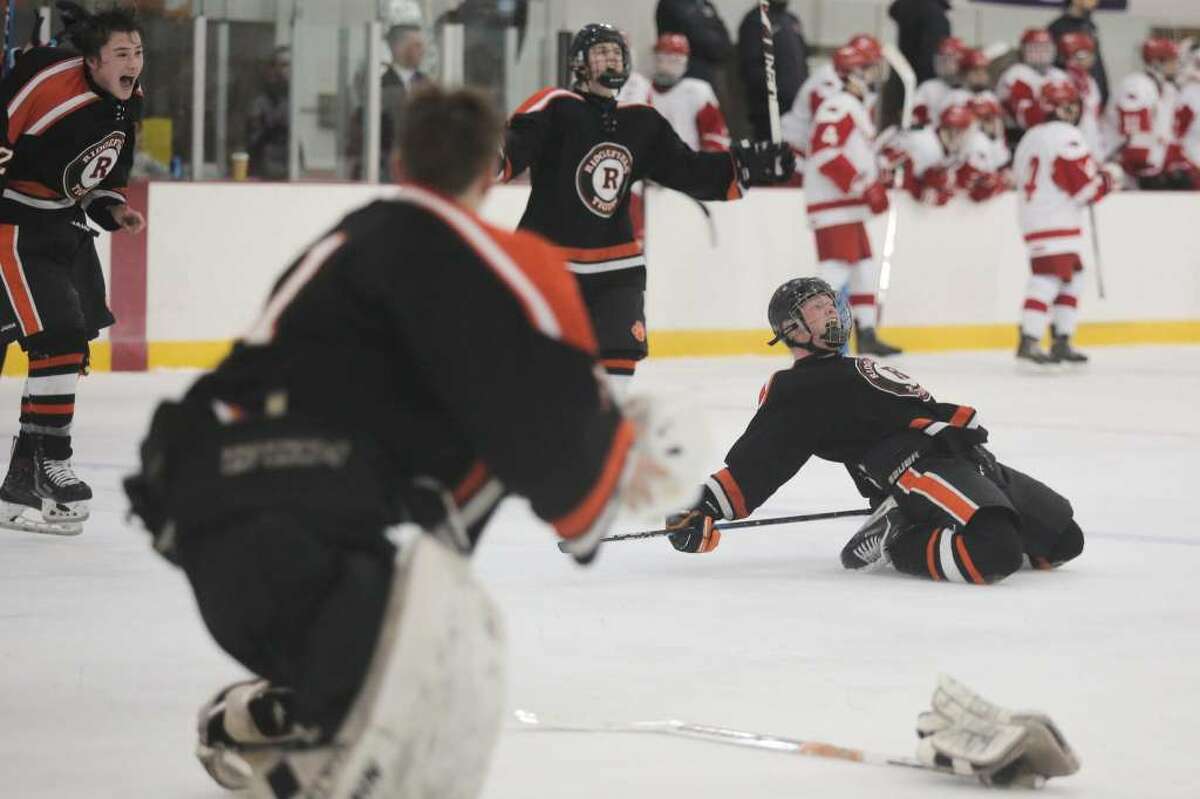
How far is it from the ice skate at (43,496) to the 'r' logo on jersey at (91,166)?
2.23ft

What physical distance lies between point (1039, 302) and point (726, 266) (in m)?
1.62

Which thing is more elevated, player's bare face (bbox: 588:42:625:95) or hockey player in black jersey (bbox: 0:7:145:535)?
player's bare face (bbox: 588:42:625:95)

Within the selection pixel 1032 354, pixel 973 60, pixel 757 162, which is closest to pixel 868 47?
pixel 1032 354

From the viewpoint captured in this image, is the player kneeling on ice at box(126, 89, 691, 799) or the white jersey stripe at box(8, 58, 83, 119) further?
the white jersey stripe at box(8, 58, 83, 119)

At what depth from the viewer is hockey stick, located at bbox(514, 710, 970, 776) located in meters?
3.33

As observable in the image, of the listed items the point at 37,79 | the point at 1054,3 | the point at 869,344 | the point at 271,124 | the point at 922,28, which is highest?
the point at 1054,3

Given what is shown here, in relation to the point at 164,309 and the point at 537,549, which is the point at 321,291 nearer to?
the point at 537,549

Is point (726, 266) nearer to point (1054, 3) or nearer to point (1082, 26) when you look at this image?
point (1082, 26)

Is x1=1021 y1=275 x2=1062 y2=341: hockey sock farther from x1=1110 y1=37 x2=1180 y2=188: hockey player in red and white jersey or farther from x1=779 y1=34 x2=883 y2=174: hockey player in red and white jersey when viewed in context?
x1=1110 y1=37 x2=1180 y2=188: hockey player in red and white jersey

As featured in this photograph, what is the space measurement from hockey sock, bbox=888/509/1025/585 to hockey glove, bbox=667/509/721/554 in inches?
19.3

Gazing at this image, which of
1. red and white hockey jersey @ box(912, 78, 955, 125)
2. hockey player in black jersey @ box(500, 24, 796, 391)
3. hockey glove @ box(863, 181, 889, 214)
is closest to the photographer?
hockey player in black jersey @ box(500, 24, 796, 391)

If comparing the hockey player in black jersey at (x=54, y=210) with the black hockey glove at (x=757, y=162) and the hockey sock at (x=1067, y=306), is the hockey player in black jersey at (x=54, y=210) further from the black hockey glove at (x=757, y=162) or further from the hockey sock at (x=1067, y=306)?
the hockey sock at (x=1067, y=306)

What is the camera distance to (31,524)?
5727 mm

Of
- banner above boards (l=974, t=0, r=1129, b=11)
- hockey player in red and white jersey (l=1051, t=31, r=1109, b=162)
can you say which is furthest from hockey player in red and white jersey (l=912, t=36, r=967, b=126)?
banner above boards (l=974, t=0, r=1129, b=11)
